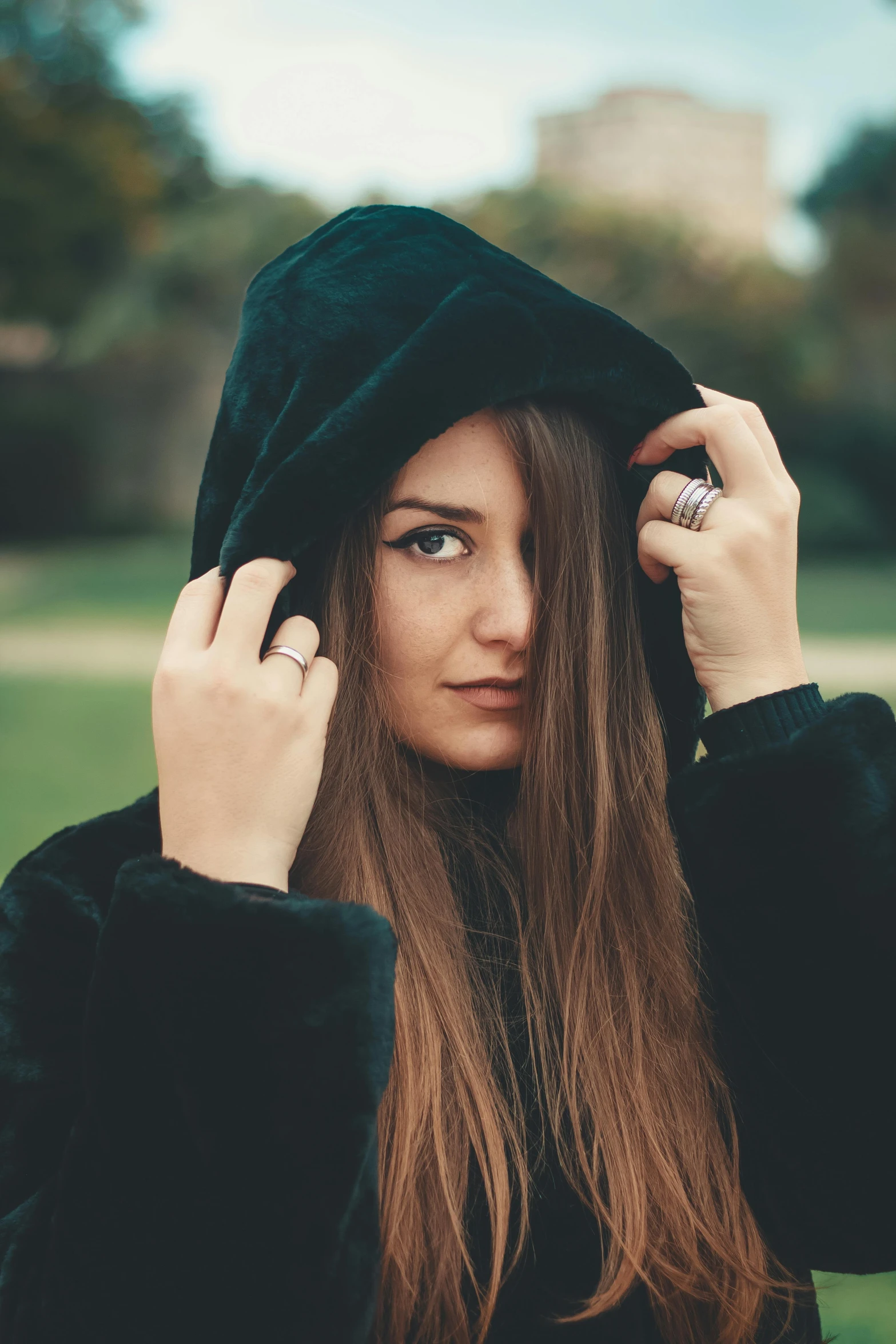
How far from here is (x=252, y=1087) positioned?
1.11 meters

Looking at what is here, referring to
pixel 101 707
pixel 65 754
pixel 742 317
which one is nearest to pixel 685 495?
pixel 65 754

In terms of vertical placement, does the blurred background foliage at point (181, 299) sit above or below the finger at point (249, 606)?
above

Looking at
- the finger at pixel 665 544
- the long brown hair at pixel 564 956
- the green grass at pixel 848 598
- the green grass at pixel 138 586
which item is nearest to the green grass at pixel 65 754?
the green grass at pixel 138 586

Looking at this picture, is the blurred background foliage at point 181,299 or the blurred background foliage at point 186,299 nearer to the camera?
the blurred background foliage at point 181,299

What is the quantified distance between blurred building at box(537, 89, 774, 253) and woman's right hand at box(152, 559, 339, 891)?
28754 millimetres

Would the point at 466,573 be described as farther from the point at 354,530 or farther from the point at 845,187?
the point at 845,187

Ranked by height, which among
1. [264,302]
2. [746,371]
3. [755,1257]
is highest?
[746,371]

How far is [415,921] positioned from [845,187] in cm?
2643

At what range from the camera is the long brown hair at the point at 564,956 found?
→ 1304mm

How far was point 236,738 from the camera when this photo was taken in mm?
1242

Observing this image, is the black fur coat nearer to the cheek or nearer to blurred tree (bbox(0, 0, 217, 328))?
the cheek

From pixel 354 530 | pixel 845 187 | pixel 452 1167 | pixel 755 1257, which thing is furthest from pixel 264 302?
pixel 845 187

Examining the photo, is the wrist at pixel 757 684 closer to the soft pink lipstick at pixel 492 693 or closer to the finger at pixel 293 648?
the soft pink lipstick at pixel 492 693

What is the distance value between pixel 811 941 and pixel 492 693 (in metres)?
0.50
